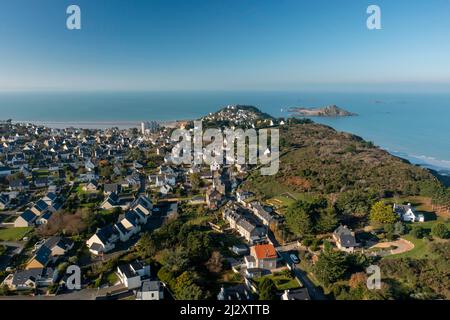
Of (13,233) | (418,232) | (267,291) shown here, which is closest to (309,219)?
(418,232)

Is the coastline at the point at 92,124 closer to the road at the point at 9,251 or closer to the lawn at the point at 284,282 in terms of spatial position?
the road at the point at 9,251

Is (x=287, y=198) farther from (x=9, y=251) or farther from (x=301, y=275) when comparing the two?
(x=9, y=251)

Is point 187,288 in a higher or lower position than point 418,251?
higher

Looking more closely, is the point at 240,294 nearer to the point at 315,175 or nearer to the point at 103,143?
the point at 315,175

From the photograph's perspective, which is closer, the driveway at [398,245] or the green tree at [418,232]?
the driveway at [398,245]

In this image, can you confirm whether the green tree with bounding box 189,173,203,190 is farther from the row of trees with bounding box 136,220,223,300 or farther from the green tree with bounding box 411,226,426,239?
the green tree with bounding box 411,226,426,239

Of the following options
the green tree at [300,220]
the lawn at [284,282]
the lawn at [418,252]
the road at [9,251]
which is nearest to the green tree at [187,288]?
the lawn at [284,282]
